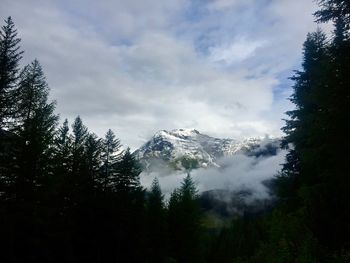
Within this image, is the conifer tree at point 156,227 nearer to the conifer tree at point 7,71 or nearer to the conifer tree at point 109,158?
the conifer tree at point 109,158

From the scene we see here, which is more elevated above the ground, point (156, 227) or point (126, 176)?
point (126, 176)

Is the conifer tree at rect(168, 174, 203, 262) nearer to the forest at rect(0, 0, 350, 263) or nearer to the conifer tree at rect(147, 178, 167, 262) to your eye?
the forest at rect(0, 0, 350, 263)

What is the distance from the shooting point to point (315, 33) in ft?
86.1

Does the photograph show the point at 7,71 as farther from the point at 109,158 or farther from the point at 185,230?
the point at 185,230

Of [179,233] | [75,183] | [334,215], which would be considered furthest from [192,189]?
[334,215]

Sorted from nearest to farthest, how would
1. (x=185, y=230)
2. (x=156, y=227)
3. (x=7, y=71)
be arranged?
(x=7, y=71) < (x=156, y=227) < (x=185, y=230)

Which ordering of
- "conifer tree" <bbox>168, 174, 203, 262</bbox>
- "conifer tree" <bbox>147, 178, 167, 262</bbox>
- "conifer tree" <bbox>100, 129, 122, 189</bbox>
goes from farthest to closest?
"conifer tree" <bbox>168, 174, 203, 262</bbox>, "conifer tree" <bbox>147, 178, 167, 262</bbox>, "conifer tree" <bbox>100, 129, 122, 189</bbox>

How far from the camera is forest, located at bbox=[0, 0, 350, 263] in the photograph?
574 inches

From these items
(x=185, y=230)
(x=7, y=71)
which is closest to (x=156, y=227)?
(x=185, y=230)

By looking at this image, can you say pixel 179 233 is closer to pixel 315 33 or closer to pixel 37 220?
pixel 37 220

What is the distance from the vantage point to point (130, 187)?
42844 millimetres

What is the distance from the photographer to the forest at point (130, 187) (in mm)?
14586

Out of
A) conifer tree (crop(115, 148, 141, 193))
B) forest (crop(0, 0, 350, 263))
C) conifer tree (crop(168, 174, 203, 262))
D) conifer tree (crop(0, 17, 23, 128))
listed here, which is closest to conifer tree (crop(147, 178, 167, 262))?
forest (crop(0, 0, 350, 263))

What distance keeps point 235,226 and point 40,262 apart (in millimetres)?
113039
